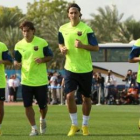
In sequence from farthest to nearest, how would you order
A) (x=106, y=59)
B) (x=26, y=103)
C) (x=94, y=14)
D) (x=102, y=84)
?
(x=94, y=14) → (x=106, y=59) → (x=102, y=84) → (x=26, y=103)

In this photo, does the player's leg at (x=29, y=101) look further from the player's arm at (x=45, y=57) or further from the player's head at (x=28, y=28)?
the player's head at (x=28, y=28)

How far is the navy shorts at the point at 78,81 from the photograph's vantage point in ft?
44.1

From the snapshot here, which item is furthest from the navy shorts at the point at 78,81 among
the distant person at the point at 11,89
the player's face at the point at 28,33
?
the distant person at the point at 11,89

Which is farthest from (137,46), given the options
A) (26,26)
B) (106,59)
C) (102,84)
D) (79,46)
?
(106,59)

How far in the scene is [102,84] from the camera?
3669 cm

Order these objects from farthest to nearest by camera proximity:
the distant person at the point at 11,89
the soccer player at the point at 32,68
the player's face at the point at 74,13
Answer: the distant person at the point at 11,89 → the soccer player at the point at 32,68 → the player's face at the point at 74,13

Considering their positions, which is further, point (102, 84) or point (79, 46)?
point (102, 84)

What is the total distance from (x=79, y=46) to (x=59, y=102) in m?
24.9

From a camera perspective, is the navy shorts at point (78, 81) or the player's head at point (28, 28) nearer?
the navy shorts at point (78, 81)

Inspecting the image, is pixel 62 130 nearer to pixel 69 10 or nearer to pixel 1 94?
pixel 1 94

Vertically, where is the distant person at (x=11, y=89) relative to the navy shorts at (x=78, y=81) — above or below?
below

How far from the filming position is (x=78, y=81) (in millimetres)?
13484

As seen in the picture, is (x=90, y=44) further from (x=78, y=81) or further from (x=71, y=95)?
(x=71, y=95)

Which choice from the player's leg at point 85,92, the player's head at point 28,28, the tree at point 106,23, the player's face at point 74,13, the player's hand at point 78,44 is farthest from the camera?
the tree at point 106,23
